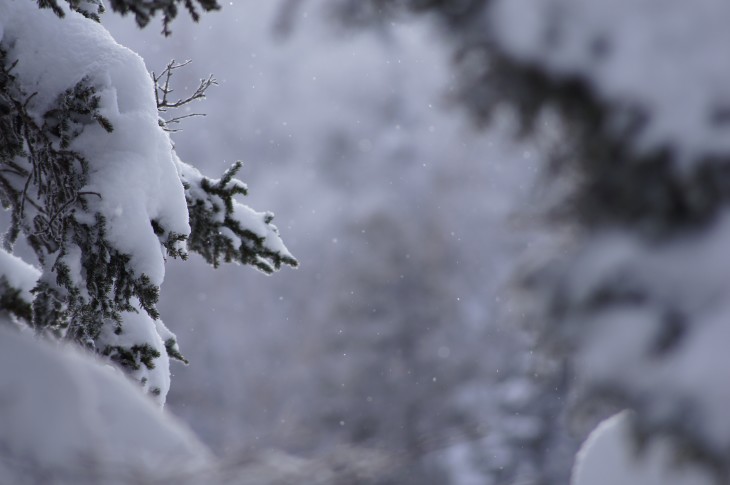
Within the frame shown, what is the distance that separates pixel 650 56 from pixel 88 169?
7.87ft

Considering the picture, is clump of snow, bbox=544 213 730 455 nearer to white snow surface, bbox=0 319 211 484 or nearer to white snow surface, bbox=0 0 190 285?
white snow surface, bbox=0 319 211 484

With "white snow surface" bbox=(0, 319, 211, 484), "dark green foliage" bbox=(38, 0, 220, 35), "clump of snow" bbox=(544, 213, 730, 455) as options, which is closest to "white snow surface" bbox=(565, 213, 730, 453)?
"clump of snow" bbox=(544, 213, 730, 455)

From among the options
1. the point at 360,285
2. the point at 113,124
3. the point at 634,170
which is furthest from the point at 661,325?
the point at 360,285

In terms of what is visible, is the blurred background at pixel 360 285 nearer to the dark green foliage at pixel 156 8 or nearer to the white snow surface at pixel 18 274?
the white snow surface at pixel 18 274

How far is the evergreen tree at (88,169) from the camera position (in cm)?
319

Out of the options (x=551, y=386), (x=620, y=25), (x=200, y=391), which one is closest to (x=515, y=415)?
(x=551, y=386)

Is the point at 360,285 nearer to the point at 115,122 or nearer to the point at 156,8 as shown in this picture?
the point at 115,122

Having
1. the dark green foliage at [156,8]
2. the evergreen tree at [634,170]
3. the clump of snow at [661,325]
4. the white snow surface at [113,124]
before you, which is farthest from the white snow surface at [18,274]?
the clump of snow at [661,325]

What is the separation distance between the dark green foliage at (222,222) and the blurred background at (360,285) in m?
8.32

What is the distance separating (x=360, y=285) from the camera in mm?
24422

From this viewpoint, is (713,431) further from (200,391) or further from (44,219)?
(200,391)

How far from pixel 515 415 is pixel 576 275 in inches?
620

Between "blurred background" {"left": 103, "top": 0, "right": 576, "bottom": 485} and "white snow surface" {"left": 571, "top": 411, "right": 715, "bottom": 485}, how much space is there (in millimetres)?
8354

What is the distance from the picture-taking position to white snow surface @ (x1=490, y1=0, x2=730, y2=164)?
6.81 feet
